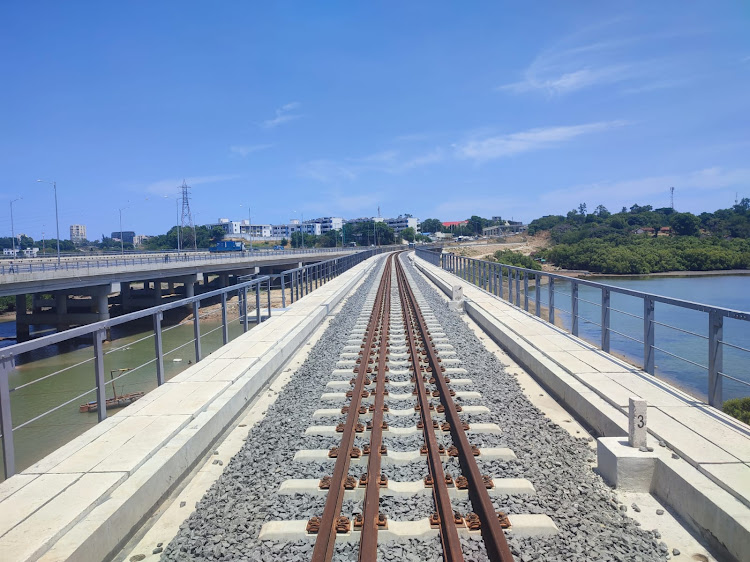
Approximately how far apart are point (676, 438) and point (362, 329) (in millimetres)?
9471

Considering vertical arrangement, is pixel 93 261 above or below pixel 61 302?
above

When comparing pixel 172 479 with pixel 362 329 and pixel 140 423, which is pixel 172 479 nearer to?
pixel 140 423

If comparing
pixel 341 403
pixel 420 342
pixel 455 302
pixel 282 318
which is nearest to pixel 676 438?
pixel 341 403

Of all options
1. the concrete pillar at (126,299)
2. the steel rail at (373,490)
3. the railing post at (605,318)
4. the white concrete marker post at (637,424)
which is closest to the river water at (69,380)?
the steel rail at (373,490)

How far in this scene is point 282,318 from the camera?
583 inches

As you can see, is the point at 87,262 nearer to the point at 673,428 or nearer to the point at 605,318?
the point at 605,318

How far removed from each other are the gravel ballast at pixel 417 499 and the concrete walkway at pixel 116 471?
444 millimetres

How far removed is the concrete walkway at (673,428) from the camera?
12.7ft

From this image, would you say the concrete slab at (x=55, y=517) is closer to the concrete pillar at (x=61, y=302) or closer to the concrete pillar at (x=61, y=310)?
the concrete pillar at (x=61, y=310)

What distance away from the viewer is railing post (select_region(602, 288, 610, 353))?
9.12m

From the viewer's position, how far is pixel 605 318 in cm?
920

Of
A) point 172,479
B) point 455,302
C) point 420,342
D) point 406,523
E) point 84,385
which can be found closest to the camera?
point 406,523

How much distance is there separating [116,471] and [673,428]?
5.19 meters

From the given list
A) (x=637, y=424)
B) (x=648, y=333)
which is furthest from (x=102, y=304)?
(x=637, y=424)
